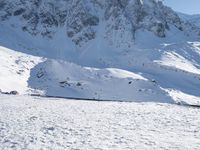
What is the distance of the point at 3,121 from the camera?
58.7 feet

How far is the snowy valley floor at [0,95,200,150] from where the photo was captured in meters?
13.9

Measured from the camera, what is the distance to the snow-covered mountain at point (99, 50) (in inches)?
2554

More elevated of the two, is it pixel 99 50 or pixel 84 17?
pixel 84 17

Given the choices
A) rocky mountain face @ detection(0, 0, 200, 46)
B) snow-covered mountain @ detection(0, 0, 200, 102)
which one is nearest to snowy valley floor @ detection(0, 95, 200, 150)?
snow-covered mountain @ detection(0, 0, 200, 102)

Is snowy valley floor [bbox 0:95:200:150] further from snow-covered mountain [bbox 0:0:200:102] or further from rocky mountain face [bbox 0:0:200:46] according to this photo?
rocky mountain face [bbox 0:0:200:46]

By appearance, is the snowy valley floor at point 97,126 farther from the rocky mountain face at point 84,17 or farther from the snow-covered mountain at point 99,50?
the rocky mountain face at point 84,17

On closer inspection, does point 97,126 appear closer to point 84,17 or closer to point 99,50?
point 99,50

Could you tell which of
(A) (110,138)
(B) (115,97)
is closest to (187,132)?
(A) (110,138)

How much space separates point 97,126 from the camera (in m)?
17.0

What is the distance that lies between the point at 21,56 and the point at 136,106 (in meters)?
62.3

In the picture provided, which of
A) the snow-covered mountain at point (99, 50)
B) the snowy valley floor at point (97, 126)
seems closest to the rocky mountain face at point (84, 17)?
the snow-covered mountain at point (99, 50)

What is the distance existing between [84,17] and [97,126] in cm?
10184

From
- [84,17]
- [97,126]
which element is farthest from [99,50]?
[97,126]

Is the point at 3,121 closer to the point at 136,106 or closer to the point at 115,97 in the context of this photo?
the point at 136,106
